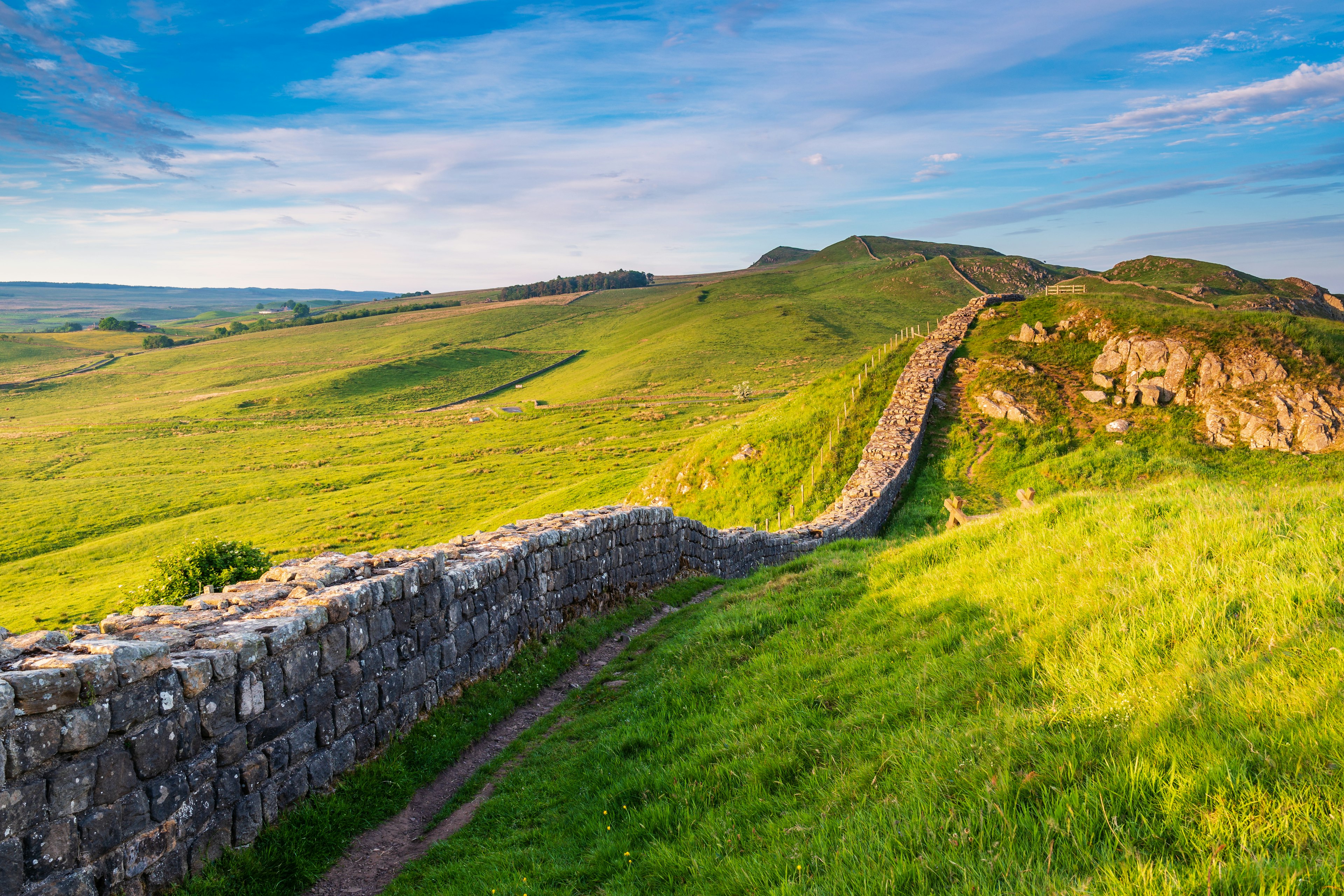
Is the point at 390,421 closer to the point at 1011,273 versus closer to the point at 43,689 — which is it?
the point at 43,689

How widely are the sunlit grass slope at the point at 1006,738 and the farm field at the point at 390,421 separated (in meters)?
24.1

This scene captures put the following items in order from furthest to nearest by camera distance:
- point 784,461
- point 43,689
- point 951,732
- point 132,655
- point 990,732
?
point 784,461, point 132,655, point 43,689, point 951,732, point 990,732

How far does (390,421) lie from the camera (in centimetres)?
10881

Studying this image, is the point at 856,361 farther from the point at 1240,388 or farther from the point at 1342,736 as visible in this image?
the point at 1342,736

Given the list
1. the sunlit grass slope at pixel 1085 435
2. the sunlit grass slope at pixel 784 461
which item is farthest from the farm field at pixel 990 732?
the sunlit grass slope at pixel 784 461

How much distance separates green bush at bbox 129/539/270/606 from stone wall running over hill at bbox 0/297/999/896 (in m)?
9.92

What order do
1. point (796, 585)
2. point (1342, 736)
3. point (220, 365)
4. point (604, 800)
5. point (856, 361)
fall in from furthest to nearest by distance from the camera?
point (220, 365) → point (856, 361) → point (796, 585) → point (604, 800) → point (1342, 736)

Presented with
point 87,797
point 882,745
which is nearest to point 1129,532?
point 882,745

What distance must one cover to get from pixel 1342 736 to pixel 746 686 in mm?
5807

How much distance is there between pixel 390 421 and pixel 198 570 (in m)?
95.0

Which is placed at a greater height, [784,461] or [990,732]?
[990,732]

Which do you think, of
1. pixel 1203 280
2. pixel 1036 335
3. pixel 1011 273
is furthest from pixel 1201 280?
pixel 1036 335

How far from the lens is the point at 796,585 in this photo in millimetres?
12828

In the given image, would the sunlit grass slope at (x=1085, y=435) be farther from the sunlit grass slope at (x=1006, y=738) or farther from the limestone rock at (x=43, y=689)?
the limestone rock at (x=43, y=689)
